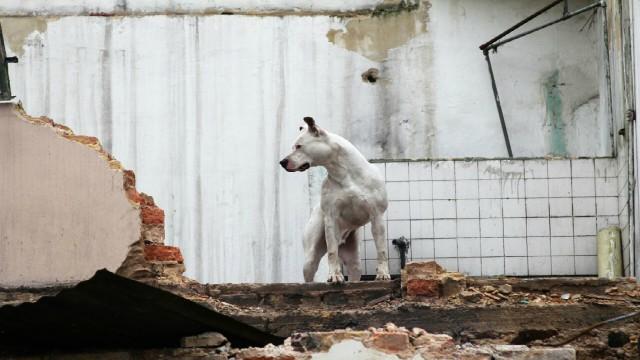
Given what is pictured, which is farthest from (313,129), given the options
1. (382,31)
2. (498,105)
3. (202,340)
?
(382,31)

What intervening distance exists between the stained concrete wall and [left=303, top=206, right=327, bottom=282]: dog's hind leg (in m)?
4.13

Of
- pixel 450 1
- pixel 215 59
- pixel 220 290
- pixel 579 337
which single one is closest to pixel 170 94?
pixel 215 59

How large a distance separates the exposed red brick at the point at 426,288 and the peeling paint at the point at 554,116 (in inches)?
319

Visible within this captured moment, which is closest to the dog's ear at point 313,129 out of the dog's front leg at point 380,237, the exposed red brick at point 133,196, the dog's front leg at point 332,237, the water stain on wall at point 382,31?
the dog's front leg at point 332,237

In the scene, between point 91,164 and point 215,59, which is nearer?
point 91,164

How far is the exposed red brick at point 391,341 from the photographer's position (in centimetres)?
1457

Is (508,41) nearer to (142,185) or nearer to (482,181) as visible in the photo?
(482,181)

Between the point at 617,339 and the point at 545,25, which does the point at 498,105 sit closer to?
the point at 545,25

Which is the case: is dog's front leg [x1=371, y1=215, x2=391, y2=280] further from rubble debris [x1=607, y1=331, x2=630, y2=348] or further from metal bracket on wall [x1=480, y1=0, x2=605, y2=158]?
metal bracket on wall [x1=480, y1=0, x2=605, y2=158]

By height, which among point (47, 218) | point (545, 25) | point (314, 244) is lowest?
point (314, 244)

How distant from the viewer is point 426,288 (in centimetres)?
1689

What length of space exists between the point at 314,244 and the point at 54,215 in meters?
4.49

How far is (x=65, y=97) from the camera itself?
1004 inches

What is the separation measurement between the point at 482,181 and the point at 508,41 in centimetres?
253
